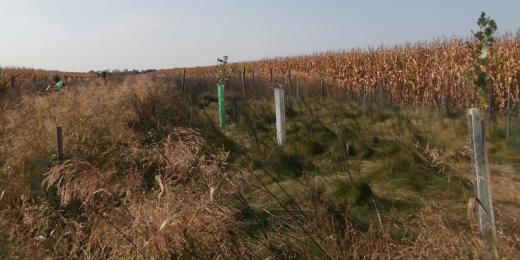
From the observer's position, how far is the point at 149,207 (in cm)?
386

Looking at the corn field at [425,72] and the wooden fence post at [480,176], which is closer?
the wooden fence post at [480,176]

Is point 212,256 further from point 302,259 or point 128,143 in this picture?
point 128,143

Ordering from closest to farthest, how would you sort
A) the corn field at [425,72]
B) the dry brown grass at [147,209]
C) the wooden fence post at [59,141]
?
1. the dry brown grass at [147,209]
2. the wooden fence post at [59,141]
3. the corn field at [425,72]

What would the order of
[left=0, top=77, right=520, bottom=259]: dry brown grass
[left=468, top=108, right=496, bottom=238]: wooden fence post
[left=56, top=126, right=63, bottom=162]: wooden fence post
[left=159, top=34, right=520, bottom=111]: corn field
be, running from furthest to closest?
[left=159, top=34, right=520, bottom=111]: corn field
[left=56, top=126, right=63, bottom=162]: wooden fence post
[left=468, top=108, right=496, bottom=238]: wooden fence post
[left=0, top=77, right=520, bottom=259]: dry brown grass

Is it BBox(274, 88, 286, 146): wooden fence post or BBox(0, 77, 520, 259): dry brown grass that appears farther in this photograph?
BBox(274, 88, 286, 146): wooden fence post

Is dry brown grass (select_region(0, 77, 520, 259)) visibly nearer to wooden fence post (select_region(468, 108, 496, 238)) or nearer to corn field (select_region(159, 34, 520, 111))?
wooden fence post (select_region(468, 108, 496, 238))

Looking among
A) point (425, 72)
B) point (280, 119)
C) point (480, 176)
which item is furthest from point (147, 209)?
point (425, 72)

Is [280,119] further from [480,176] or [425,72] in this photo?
[425,72]

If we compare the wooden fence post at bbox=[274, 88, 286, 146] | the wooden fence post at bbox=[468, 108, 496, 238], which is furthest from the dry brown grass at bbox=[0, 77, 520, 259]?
the wooden fence post at bbox=[274, 88, 286, 146]

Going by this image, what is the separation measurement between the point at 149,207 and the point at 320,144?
3717 millimetres

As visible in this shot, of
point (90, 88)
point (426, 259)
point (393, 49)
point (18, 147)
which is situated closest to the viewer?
point (426, 259)

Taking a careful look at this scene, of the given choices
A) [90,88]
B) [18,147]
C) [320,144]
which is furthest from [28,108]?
[320,144]

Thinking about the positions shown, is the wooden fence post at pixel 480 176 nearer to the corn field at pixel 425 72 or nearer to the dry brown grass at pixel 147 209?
the dry brown grass at pixel 147 209

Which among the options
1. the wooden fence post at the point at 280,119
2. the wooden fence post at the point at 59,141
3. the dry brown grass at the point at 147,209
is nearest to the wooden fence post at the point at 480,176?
the dry brown grass at the point at 147,209
